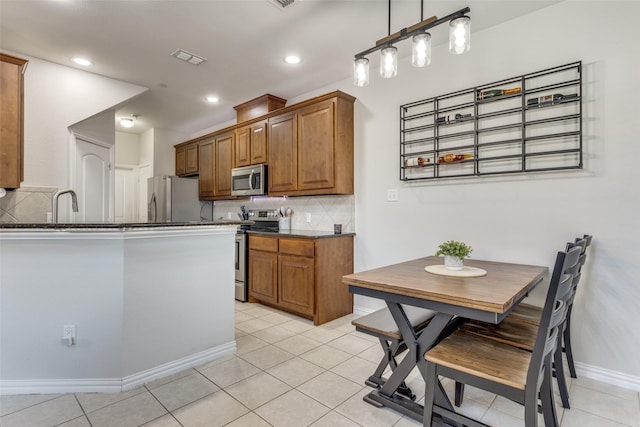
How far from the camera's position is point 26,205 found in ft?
10.4

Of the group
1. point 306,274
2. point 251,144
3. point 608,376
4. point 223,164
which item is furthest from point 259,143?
point 608,376

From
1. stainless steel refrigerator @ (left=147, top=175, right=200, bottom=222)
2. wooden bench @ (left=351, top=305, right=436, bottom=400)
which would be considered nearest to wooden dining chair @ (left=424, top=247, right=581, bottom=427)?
wooden bench @ (left=351, top=305, right=436, bottom=400)

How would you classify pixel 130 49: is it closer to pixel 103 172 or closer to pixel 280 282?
pixel 103 172

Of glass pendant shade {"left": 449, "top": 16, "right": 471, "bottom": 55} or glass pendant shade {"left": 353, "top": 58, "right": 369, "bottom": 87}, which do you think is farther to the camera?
glass pendant shade {"left": 353, "top": 58, "right": 369, "bottom": 87}

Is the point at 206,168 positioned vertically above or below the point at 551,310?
above

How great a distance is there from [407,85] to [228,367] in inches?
114

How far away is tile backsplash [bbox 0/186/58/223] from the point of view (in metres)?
3.06

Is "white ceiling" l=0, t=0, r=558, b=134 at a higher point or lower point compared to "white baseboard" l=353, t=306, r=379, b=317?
higher

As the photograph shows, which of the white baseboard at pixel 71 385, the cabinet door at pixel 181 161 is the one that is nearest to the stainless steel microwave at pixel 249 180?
the cabinet door at pixel 181 161

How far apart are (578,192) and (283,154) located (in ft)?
9.11

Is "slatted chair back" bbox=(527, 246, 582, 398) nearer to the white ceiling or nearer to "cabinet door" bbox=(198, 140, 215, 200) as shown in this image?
the white ceiling

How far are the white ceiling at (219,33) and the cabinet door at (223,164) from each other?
961 millimetres

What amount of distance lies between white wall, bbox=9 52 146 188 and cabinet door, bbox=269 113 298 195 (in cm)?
193

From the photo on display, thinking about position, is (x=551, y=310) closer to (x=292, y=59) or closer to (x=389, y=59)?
(x=389, y=59)
